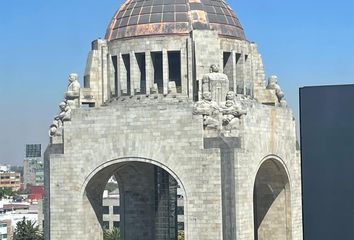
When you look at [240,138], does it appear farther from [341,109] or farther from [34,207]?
[34,207]

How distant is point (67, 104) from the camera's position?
99.2ft

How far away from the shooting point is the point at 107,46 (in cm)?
3183

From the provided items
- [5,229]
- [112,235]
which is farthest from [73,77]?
[5,229]

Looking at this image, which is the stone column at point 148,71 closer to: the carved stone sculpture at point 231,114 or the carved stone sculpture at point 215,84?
the carved stone sculpture at point 215,84

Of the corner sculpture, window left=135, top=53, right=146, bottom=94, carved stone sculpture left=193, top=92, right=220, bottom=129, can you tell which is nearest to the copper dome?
window left=135, top=53, right=146, bottom=94

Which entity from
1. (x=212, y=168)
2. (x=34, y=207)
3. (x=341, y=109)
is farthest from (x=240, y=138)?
(x=34, y=207)

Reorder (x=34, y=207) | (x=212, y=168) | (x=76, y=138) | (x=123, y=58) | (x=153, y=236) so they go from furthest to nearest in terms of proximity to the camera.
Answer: (x=34, y=207) < (x=153, y=236) < (x=123, y=58) < (x=76, y=138) < (x=212, y=168)

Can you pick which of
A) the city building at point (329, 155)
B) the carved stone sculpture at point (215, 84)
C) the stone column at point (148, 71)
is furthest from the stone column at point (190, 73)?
the city building at point (329, 155)

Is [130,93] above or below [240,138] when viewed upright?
above

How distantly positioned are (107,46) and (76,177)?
6.28 m

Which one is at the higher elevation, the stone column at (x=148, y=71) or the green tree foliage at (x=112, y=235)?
the stone column at (x=148, y=71)

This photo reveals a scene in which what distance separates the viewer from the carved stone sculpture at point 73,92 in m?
30.4

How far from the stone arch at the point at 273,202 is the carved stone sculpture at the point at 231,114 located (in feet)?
13.7

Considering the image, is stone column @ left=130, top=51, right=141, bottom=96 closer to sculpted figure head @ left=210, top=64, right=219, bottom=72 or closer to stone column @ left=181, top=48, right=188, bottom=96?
stone column @ left=181, top=48, right=188, bottom=96
